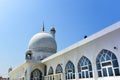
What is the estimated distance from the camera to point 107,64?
873 centimetres

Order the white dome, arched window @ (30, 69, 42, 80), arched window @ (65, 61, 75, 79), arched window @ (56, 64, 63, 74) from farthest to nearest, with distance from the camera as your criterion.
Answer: the white dome < arched window @ (30, 69, 42, 80) < arched window @ (56, 64, 63, 74) < arched window @ (65, 61, 75, 79)

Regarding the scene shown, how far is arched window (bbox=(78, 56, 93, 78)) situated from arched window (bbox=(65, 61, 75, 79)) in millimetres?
1024

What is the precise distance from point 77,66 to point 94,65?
7.08ft

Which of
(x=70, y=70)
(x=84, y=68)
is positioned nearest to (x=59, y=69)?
(x=70, y=70)

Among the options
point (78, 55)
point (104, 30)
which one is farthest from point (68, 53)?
point (104, 30)

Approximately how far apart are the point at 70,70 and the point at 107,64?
177 inches

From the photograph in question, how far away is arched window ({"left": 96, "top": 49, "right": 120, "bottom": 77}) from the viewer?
8177 millimetres

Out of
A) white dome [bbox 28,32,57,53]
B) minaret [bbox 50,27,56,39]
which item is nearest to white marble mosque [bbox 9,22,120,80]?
white dome [bbox 28,32,57,53]

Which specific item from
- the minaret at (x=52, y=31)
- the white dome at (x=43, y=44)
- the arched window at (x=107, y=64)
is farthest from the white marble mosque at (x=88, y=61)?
the minaret at (x=52, y=31)

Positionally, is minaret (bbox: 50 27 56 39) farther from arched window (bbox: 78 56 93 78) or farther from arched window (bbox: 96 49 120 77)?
arched window (bbox: 96 49 120 77)

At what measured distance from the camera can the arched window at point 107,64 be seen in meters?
8.18

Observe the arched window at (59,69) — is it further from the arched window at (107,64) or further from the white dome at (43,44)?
the white dome at (43,44)

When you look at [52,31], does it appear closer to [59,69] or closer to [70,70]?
[59,69]

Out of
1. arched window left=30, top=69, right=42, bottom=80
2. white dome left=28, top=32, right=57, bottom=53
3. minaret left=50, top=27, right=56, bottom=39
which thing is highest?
minaret left=50, top=27, right=56, bottom=39
